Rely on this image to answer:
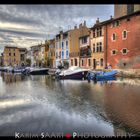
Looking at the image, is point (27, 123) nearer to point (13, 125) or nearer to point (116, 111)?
point (13, 125)

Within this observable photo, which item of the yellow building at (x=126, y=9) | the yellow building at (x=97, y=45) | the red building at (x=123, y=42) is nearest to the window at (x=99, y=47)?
the yellow building at (x=97, y=45)

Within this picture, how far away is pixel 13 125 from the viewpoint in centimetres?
768

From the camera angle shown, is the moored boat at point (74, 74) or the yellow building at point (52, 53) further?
the yellow building at point (52, 53)

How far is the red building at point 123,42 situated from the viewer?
28266 millimetres

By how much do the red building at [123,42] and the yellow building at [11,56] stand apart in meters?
64.6

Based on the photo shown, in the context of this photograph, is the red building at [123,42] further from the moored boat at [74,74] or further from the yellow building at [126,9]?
the yellow building at [126,9]

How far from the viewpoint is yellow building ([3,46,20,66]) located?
299 ft

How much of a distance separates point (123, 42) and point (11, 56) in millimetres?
71186

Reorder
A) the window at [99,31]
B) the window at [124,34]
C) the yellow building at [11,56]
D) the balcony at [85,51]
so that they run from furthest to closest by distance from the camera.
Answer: the yellow building at [11,56] → the balcony at [85,51] → the window at [99,31] → the window at [124,34]

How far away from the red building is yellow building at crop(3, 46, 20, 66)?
6460 cm

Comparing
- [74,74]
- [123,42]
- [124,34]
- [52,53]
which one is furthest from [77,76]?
[52,53]

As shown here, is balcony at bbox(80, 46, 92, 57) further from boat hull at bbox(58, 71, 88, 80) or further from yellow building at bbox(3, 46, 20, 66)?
yellow building at bbox(3, 46, 20, 66)

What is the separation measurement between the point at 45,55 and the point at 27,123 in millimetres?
59118

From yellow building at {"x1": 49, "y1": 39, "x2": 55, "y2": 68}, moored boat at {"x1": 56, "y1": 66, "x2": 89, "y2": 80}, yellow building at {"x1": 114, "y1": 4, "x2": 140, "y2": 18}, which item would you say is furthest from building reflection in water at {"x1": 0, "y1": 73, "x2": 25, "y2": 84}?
yellow building at {"x1": 114, "y1": 4, "x2": 140, "y2": 18}
